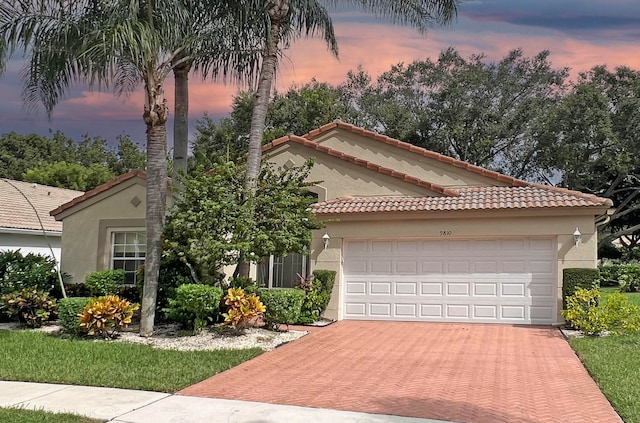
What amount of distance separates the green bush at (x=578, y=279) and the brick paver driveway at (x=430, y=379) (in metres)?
1.66

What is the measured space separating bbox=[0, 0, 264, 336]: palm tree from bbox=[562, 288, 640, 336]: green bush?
31.3 feet

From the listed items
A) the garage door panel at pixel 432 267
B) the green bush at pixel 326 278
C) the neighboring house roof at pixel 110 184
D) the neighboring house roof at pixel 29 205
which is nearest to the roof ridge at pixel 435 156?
the garage door panel at pixel 432 267

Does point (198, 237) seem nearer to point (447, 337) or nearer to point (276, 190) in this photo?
point (276, 190)

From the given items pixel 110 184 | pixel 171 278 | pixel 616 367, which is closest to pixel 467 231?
pixel 616 367

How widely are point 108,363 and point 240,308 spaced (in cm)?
320

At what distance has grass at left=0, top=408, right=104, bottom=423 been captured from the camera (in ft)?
21.4

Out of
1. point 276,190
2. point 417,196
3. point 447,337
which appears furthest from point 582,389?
point 417,196

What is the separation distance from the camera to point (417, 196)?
17.0 meters

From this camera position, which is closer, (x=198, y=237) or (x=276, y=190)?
(x=198, y=237)

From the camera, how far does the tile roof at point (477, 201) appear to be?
14594 millimetres

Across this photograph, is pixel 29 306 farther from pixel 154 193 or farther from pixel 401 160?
pixel 401 160

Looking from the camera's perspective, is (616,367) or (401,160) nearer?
(616,367)

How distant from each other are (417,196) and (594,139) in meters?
20.2

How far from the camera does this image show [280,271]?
17234mm
